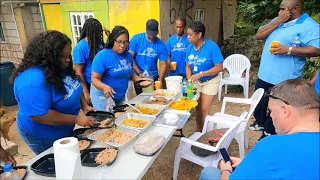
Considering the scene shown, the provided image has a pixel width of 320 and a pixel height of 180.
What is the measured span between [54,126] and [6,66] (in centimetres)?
484

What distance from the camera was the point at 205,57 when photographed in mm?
3172

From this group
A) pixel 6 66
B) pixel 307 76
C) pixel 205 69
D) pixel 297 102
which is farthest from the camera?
pixel 6 66

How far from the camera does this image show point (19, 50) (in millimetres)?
7590

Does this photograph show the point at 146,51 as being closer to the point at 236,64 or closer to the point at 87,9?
the point at 236,64

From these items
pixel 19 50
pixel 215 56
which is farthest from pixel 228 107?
pixel 19 50

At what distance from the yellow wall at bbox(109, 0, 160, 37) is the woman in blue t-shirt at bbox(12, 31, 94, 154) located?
133 inches

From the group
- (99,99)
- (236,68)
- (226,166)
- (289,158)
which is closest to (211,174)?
(226,166)

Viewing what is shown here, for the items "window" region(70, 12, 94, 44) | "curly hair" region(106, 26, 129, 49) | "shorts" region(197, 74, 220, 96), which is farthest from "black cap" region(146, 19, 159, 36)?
"window" region(70, 12, 94, 44)

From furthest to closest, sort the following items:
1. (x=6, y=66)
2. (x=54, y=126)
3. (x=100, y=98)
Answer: (x=6, y=66) → (x=100, y=98) → (x=54, y=126)

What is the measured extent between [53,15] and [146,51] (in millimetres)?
4641

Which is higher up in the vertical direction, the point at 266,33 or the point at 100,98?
the point at 266,33

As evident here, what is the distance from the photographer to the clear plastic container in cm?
172

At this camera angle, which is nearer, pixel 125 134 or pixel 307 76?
pixel 125 134

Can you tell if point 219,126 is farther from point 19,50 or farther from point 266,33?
point 19,50
